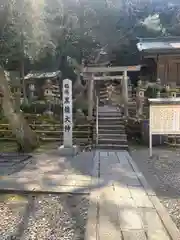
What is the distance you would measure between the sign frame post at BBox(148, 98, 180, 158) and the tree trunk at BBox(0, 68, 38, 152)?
4.27m

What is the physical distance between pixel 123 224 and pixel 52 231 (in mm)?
905

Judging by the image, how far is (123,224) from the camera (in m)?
3.52

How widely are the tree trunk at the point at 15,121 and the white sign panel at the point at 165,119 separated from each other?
4316 millimetres

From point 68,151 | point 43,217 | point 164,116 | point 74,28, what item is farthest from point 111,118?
point 43,217

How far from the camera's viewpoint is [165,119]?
29.5ft

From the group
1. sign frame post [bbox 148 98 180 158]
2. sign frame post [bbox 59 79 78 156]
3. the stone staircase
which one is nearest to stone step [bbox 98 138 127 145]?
the stone staircase

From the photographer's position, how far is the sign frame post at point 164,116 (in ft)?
29.3

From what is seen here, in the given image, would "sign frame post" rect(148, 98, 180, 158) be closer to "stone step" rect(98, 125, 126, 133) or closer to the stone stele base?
the stone stele base

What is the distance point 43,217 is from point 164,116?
20.2 ft

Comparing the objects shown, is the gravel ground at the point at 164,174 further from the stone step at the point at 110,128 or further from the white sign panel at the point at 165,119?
the stone step at the point at 110,128

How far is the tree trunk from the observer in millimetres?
9219

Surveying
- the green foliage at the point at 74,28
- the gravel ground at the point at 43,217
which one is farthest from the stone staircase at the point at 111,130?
the gravel ground at the point at 43,217

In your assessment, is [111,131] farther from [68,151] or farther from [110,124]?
[68,151]

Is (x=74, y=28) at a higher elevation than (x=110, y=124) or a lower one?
higher
